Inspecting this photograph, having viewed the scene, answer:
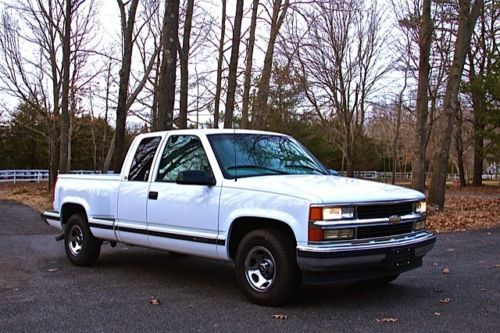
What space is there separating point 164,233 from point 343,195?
2400 mm

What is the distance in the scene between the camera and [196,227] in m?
6.47

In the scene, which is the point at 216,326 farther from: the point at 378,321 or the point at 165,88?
the point at 165,88

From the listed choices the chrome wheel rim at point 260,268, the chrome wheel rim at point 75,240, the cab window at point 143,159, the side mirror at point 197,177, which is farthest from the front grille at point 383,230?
the chrome wheel rim at point 75,240

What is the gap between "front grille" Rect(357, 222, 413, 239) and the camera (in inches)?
221

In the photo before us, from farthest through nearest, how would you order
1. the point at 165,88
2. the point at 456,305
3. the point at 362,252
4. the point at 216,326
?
1. the point at 165,88
2. the point at 456,305
3. the point at 362,252
4. the point at 216,326

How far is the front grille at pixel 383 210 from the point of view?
5.62 metres

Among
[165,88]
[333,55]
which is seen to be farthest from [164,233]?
[333,55]

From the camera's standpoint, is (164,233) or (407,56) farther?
(407,56)

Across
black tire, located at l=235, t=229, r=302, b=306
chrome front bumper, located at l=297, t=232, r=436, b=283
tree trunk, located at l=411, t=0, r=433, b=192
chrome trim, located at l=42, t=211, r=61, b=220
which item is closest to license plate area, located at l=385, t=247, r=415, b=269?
chrome front bumper, located at l=297, t=232, r=436, b=283

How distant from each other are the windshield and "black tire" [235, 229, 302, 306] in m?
0.86

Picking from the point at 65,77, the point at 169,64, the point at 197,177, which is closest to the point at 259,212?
the point at 197,177

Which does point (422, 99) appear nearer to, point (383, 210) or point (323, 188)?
point (383, 210)

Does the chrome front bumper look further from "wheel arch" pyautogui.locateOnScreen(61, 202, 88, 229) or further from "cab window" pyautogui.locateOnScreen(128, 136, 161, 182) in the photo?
"wheel arch" pyautogui.locateOnScreen(61, 202, 88, 229)

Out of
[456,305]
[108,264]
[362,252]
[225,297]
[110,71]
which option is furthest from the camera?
[110,71]
